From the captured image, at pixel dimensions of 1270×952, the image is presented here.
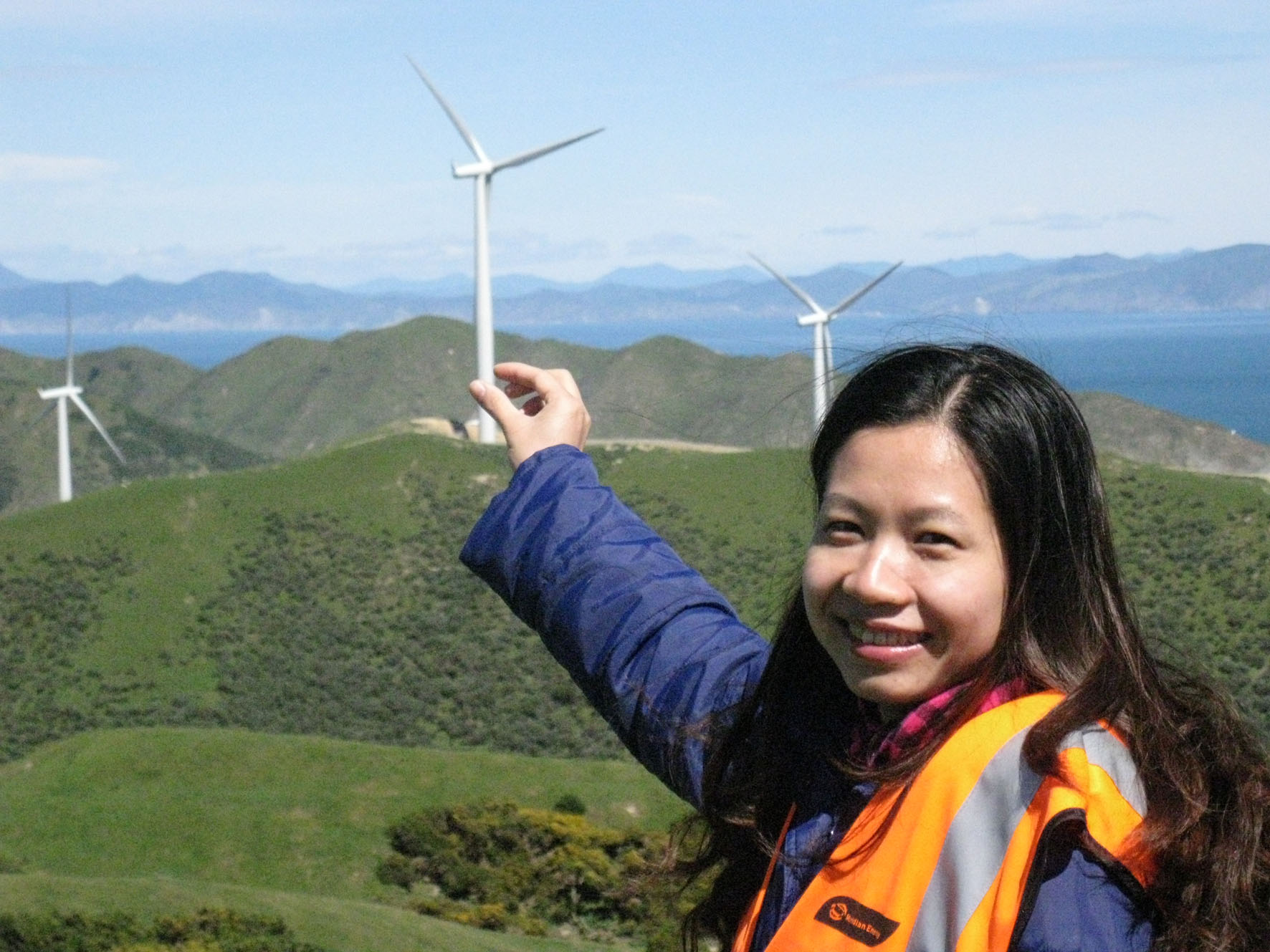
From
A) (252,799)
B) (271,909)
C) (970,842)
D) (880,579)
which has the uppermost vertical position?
(880,579)

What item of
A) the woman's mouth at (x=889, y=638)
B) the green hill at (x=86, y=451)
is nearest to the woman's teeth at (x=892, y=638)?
the woman's mouth at (x=889, y=638)

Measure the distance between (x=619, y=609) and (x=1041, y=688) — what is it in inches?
41.5

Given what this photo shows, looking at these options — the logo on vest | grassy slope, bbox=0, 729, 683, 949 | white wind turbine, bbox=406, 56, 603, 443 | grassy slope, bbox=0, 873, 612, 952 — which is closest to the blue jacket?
the logo on vest

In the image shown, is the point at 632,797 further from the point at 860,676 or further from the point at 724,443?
the point at 724,443

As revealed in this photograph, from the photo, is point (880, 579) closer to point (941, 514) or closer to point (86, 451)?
point (941, 514)

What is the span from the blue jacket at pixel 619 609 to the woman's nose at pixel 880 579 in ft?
1.89

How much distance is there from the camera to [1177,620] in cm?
5259

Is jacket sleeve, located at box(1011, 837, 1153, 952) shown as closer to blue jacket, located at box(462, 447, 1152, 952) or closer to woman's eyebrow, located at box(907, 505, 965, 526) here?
woman's eyebrow, located at box(907, 505, 965, 526)

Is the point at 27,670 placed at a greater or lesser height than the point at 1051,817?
lesser

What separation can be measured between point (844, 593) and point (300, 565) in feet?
222

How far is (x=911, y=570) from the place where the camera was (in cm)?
263

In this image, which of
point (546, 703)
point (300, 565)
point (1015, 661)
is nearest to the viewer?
point (1015, 661)

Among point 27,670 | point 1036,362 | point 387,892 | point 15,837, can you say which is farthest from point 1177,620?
point 1036,362

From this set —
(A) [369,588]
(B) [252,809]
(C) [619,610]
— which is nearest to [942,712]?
(C) [619,610]
